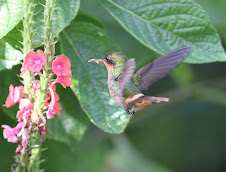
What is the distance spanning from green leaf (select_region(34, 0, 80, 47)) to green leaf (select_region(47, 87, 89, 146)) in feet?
1.71

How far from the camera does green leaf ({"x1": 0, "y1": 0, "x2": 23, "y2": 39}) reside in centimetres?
153

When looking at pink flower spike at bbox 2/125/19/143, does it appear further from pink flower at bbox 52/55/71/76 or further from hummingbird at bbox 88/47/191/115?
hummingbird at bbox 88/47/191/115

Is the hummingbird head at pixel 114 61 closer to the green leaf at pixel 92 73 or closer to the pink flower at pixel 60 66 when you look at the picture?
the green leaf at pixel 92 73

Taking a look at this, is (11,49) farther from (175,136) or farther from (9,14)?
(175,136)

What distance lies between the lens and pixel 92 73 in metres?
1.96

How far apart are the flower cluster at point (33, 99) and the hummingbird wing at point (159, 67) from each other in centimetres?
47

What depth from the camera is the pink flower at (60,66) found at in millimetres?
1438

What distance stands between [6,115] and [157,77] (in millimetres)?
915

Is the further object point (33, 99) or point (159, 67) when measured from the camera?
point (159, 67)

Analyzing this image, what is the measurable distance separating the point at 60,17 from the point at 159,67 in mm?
525

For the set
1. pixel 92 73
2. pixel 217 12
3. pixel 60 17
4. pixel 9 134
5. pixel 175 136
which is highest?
pixel 60 17

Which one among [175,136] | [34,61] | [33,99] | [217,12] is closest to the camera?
[34,61]

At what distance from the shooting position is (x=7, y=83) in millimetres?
2033

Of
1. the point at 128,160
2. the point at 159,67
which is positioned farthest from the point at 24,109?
the point at 128,160
